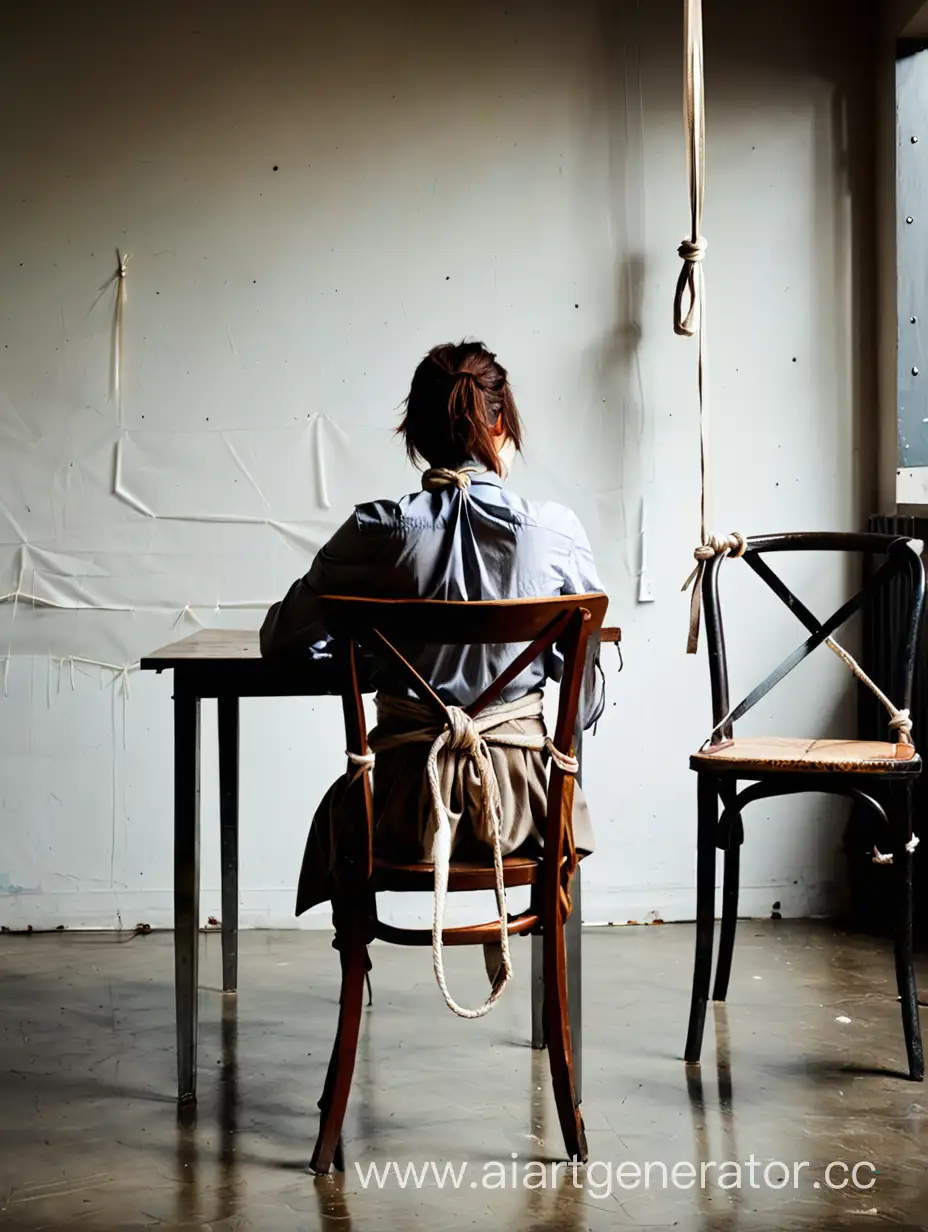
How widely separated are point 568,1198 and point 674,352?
7.01 feet

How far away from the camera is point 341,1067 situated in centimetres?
192

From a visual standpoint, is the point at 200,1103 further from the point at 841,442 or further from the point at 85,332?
the point at 841,442

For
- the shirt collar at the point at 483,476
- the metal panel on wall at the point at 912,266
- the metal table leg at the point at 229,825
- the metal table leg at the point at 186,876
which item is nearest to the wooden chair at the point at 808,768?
the shirt collar at the point at 483,476

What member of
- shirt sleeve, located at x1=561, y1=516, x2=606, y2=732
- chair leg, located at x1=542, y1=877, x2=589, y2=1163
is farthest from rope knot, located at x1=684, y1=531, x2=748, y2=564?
chair leg, located at x1=542, y1=877, x2=589, y2=1163

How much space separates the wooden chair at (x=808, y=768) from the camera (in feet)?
7.32

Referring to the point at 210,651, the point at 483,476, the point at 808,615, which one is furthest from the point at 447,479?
the point at 808,615

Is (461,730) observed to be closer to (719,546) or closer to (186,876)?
(186,876)

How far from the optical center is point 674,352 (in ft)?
10.9

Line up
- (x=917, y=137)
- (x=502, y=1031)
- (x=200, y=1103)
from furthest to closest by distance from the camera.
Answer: (x=917, y=137)
(x=502, y=1031)
(x=200, y=1103)

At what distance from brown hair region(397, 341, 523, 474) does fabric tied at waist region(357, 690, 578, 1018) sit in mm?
388

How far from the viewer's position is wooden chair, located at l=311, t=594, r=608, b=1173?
6.15 ft

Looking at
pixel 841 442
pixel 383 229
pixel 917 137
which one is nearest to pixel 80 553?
pixel 383 229

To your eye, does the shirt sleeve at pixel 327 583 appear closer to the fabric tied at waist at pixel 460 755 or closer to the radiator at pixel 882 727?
the fabric tied at waist at pixel 460 755

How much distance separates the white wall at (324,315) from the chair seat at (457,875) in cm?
137
